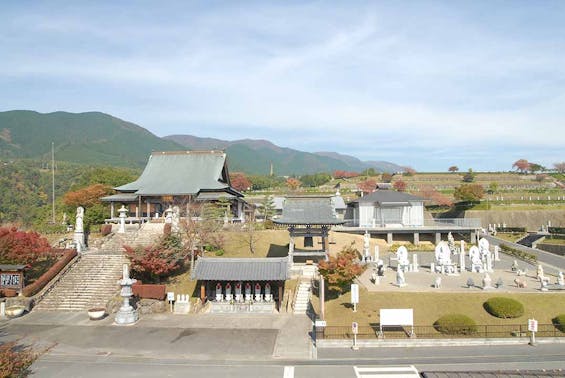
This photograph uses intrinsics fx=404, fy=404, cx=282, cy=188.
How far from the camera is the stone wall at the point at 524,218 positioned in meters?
60.3

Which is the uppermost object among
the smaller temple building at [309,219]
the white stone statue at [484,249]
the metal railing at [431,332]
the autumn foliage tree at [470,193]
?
the autumn foliage tree at [470,193]

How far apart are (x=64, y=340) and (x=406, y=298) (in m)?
18.5

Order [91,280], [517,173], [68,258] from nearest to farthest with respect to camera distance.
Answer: [91,280] → [68,258] → [517,173]

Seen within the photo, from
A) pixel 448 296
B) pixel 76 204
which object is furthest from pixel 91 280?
pixel 448 296

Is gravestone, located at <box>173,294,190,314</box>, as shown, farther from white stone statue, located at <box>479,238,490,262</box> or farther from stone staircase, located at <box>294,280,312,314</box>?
white stone statue, located at <box>479,238,490,262</box>

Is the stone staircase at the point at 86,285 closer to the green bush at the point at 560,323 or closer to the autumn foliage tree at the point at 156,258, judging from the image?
the autumn foliage tree at the point at 156,258

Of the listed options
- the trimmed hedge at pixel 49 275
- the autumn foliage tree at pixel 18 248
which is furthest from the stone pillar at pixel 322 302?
the autumn foliage tree at pixel 18 248

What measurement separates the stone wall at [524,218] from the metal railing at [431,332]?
45.2 metres

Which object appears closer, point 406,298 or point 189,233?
point 406,298

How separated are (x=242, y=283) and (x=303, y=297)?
407 centimetres

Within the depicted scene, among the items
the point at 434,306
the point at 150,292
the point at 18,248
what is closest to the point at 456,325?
the point at 434,306

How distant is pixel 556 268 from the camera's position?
34062mm

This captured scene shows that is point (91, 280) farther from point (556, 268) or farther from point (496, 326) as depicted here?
point (556, 268)

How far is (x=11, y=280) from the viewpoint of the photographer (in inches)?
1058
